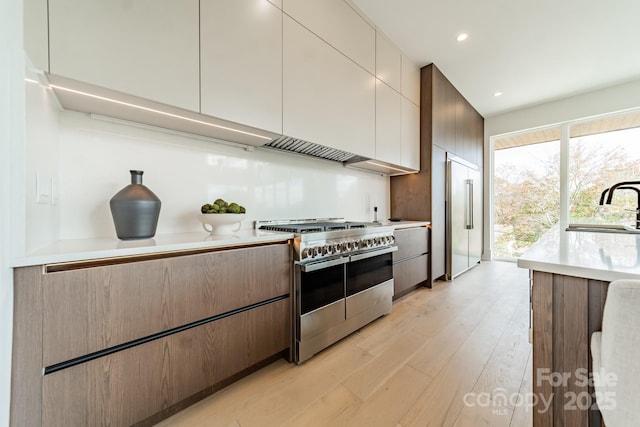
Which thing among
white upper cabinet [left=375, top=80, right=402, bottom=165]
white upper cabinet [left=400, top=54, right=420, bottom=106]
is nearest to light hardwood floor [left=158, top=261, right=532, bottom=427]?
white upper cabinet [left=375, top=80, right=402, bottom=165]

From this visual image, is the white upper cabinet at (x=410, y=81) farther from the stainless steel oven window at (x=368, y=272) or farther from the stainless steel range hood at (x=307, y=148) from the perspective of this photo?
the stainless steel oven window at (x=368, y=272)

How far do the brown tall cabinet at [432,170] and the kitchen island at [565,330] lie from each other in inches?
87.1

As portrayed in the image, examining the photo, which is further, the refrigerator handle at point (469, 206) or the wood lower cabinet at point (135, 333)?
the refrigerator handle at point (469, 206)

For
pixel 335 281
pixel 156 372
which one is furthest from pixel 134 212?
Result: pixel 335 281

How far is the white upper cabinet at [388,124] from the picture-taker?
2.48m

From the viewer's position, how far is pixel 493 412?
3.83ft

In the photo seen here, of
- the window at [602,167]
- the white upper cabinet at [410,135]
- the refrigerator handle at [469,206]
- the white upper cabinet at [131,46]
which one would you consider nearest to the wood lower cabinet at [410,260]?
the white upper cabinet at [410,135]

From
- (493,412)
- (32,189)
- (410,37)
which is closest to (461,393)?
(493,412)

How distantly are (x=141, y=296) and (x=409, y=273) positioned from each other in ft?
8.12

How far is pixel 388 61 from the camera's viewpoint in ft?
8.48

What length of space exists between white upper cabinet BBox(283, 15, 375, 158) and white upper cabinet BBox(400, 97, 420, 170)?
61 cm

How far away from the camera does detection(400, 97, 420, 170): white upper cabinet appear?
2.81m

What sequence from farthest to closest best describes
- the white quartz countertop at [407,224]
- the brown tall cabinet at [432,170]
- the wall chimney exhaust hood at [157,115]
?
the brown tall cabinet at [432,170] < the white quartz countertop at [407,224] < the wall chimney exhaust hood at [157,115]

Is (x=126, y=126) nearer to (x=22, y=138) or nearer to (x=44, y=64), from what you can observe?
(x=44, y=64)
